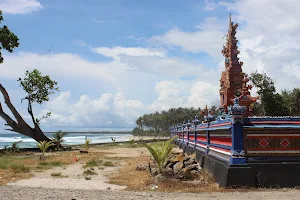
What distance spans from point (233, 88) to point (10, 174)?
1479cm

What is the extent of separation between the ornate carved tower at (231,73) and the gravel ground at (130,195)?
44.6ft

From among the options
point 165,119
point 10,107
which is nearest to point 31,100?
point 10,107

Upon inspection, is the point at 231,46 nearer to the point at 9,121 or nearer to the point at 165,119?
the point at 9,121

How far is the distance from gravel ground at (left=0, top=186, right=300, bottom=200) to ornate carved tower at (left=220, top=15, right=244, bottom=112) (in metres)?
13.6

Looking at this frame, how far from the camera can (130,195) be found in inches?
355

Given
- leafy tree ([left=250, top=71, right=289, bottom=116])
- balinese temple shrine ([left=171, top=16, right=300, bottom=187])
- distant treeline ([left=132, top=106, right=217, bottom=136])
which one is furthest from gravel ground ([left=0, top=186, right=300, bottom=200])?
distant treeline ([left=132, top=106, right=217, bottom=136])

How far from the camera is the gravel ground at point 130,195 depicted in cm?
848

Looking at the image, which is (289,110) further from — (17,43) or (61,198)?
(61,198)

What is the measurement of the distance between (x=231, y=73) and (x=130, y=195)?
1579cm

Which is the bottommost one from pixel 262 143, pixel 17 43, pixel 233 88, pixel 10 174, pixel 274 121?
pixel 10 174

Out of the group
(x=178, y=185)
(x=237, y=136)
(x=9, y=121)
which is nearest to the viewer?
(x=237, y=136)

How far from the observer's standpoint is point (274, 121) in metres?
10.4

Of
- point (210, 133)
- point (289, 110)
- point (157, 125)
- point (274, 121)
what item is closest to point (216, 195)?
point (274, 121)

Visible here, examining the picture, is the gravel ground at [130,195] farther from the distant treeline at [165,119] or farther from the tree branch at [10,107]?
the distant treeline at [165,119]
